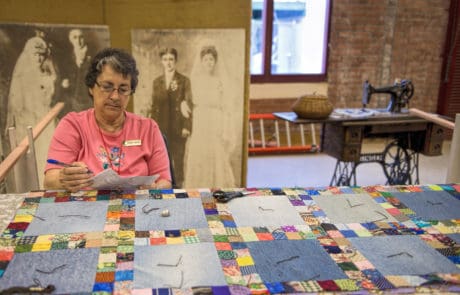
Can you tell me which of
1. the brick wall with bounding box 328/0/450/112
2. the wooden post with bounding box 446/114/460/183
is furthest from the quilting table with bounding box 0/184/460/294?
the brick wall with bounding box 328/0/450/112

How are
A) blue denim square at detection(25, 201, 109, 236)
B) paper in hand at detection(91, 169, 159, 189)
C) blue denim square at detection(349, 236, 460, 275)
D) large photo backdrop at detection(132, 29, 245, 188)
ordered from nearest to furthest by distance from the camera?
blue denim square at detection(349, 236, 460, 275)
blue denim square at detection(25, 201, 109, 236)
paper in hand at detection(91, 169, 159, 189)
large photo backdrop at detection(132, 29, 245, 188)

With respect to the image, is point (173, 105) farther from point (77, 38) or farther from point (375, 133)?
point (375, 133)

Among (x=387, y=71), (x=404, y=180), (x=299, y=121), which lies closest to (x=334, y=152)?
(x=299, y=121)

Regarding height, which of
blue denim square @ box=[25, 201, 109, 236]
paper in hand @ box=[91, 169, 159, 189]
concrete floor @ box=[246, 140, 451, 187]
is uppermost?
paper in hand @ box=[91, 169, 159, 189]

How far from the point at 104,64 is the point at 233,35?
1460mm

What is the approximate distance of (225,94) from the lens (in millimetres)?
3227

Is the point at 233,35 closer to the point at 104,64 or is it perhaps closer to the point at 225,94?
the point at 225,94

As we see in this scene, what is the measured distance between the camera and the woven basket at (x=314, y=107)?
11.1ft

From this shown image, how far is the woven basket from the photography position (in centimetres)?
337

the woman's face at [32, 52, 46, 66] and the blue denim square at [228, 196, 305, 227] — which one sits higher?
the woman's face at [32, 52, 46, 66]

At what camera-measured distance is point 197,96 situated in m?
3.22

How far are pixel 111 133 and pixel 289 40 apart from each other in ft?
12.4

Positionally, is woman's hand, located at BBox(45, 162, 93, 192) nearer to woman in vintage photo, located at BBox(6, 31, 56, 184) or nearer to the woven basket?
woman in vintage photo, located at BBox(6, 31, 56, 184)

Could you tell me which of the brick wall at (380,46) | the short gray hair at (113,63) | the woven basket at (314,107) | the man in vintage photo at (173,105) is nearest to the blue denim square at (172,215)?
the short gray hair at (113,63)
